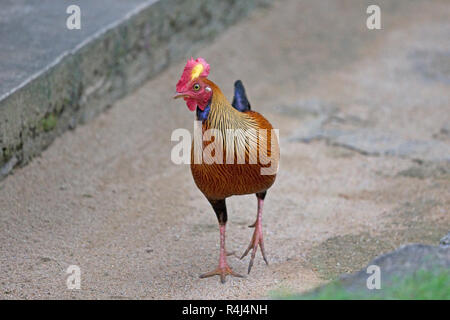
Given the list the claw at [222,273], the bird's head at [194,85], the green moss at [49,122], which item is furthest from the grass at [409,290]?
the green moss at [49,122]

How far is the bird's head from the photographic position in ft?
12.9

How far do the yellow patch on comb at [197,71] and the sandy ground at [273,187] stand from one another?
47.5 inches

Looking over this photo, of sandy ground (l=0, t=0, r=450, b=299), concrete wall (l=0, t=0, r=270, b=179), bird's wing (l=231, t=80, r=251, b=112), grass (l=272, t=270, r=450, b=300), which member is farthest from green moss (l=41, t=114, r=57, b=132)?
grass (l=272, t=270, r=450, b=300)

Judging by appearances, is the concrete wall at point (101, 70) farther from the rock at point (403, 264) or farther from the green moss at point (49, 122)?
the rock at point (403, 264)

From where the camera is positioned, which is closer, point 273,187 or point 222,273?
point 222,273

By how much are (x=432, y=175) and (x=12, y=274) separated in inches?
128

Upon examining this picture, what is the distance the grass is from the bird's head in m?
1.18

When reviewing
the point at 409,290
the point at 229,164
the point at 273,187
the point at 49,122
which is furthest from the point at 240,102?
the point at 49,122

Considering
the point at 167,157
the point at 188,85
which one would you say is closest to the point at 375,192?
the point at 167,157

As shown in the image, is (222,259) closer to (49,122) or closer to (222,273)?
(222,273)

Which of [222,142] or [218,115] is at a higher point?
[218,115]

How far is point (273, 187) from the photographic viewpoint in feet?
18.8

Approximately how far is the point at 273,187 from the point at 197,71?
6.47 ft

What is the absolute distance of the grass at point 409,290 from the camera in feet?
11.6
